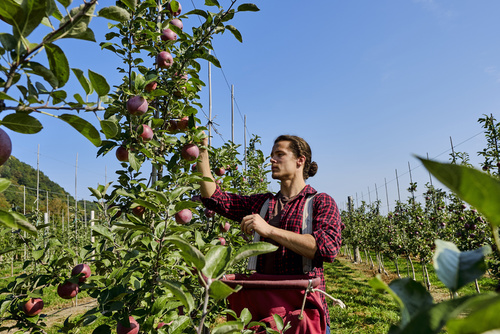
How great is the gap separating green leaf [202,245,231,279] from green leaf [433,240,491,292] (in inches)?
14.7

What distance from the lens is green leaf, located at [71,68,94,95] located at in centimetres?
76

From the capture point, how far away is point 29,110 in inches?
26.6

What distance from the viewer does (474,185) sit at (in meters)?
0.22

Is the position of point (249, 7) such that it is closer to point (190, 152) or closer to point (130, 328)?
point (190, 152)

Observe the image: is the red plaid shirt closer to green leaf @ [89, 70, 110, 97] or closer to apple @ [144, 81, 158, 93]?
apple @ [144, 81, 158, 93]

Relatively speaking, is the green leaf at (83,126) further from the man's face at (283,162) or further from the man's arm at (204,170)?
the man's face at (283,162)

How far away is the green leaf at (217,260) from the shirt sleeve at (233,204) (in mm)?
1365

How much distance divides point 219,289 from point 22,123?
50 cm

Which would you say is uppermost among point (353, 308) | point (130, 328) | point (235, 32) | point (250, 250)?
point (235, 32)

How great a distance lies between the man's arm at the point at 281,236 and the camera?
142cm

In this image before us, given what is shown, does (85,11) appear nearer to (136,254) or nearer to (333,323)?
(136,254)

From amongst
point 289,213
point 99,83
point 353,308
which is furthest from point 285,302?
point 353,308

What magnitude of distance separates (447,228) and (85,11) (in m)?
10.1

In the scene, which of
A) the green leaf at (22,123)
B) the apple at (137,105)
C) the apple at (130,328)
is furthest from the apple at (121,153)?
the green leaf at (22,123)
